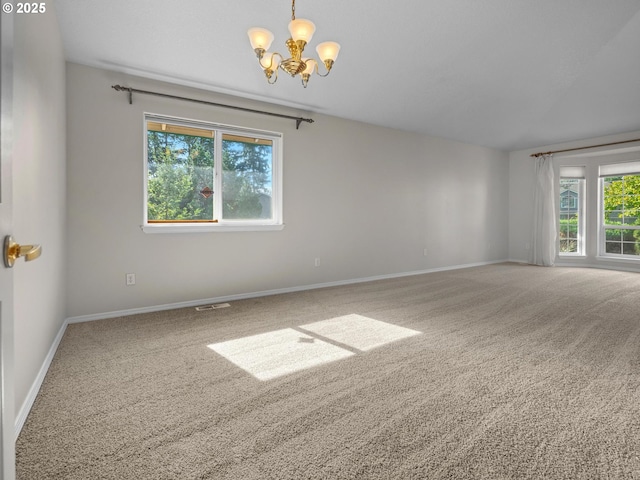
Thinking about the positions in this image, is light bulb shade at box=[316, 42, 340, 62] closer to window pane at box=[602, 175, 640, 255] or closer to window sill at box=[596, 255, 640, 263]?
window pane at box=[602, 175, 640, 255]

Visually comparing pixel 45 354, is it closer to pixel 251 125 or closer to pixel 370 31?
pixel 251 125

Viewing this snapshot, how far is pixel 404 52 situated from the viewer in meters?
3.74

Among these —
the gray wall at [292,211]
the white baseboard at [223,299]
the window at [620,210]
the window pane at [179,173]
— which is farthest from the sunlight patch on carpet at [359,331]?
the window at [620,210]

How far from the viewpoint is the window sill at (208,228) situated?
12.0 feet

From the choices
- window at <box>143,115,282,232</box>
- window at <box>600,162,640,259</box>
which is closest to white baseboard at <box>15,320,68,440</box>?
window at <box>143,115,282,232</box>

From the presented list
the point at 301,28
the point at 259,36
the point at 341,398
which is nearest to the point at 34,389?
the point at 341,398

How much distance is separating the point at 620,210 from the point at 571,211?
764 millimetres

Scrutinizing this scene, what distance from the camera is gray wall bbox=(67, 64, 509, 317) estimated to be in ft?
10.9

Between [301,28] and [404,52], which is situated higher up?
[404,52]

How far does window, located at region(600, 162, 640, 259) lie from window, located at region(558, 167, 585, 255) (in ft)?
1.06

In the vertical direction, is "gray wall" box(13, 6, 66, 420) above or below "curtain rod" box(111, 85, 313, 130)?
below

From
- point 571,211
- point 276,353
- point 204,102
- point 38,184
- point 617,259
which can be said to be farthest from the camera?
point 571,211

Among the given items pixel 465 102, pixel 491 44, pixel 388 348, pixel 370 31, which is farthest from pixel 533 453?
pixel 465 102

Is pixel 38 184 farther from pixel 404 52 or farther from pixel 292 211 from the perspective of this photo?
pixel 404 52
